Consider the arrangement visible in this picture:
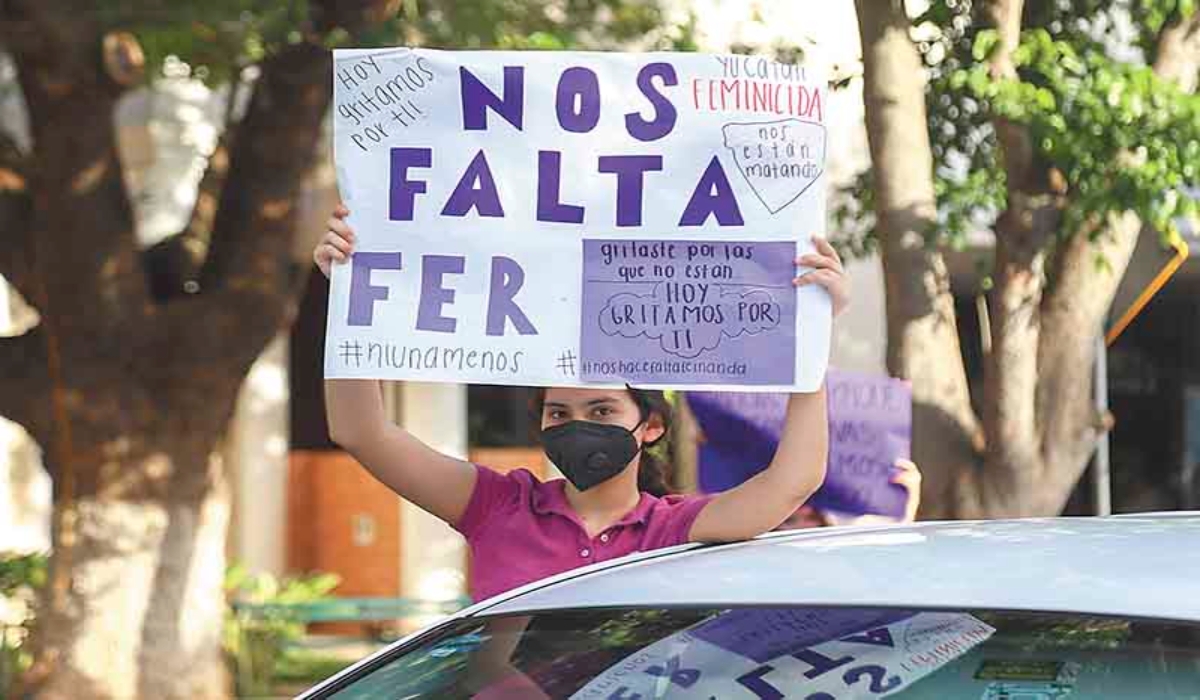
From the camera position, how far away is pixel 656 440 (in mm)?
4082

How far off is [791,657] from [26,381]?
6766 millimetres

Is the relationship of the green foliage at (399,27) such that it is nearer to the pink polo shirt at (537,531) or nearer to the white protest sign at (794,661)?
the pink polo shirt at (537,531)

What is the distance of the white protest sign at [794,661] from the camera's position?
286 cm

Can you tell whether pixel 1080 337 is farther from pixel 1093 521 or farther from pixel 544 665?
pixel 544 665

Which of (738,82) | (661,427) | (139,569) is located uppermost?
(738,82)

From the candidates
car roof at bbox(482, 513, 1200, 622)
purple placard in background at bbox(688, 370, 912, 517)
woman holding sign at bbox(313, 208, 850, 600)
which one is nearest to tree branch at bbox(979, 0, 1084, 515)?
purple placard in background at bbox(688, 370, 912, 517)

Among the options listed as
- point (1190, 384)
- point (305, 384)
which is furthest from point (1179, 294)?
point (305, 384)

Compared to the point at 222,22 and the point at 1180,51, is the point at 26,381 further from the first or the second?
the point at 1180,51

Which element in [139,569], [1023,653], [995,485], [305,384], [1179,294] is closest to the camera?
[1023,653]

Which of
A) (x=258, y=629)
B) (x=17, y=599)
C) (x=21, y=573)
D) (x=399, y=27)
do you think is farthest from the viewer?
(x=258, y=629)

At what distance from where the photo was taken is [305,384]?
51.7 feet

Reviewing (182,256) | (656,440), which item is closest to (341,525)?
(182,256)

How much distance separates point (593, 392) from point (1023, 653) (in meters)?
1.30

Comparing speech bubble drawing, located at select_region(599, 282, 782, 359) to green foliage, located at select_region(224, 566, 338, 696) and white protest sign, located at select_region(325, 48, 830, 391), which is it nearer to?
white protest sign, located at select_region(325, 48, 830, 391)
